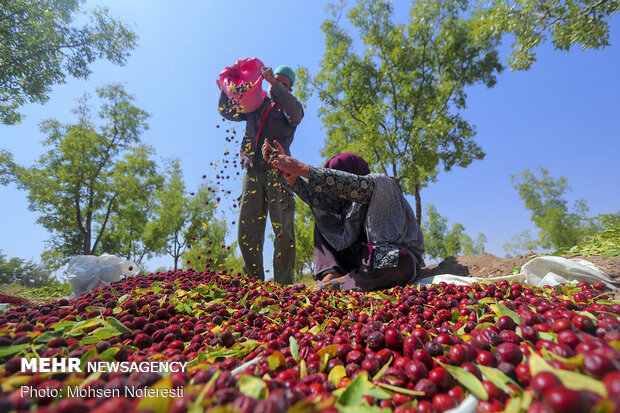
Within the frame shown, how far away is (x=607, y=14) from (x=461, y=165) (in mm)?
5238

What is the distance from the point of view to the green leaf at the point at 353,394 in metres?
0.69

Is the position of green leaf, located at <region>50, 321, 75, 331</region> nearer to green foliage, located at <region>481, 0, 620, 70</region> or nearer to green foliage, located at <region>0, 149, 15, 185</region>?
green foliage, located at <region>481, 0, 620, 70</region>

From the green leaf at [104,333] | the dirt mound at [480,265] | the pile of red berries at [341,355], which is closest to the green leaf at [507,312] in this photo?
the pile of red berries at [341,355]

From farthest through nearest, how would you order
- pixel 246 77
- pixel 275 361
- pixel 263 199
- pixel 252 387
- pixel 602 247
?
pixel 263 199 → pixel 246 77 → pixel 602 247 → pixel 275 361 → pixel 252 387

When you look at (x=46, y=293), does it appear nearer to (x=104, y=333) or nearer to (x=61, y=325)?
(x=61, y=325)

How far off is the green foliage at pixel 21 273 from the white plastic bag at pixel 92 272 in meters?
18.1

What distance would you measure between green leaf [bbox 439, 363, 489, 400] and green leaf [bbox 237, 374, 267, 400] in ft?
1.81

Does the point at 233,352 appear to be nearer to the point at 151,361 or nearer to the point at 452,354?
the point at 151,361

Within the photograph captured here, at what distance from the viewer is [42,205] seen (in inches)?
566

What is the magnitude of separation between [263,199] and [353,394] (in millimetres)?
3737

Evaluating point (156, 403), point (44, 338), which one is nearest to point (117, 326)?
point (44, 338)

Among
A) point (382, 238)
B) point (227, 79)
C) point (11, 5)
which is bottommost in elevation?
point (382, 238)

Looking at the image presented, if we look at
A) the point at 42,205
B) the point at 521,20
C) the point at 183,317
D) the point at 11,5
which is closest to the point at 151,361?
the point at 183,317

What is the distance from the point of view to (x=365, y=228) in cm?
316
